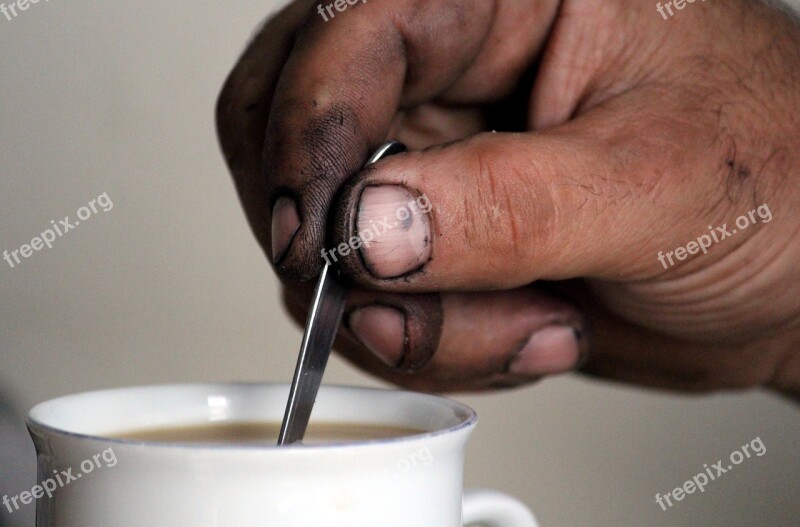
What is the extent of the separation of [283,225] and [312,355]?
0.22ft

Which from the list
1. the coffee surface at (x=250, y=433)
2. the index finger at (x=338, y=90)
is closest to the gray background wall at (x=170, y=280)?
the index finger at (x=338, y=90)

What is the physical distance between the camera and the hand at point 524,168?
411mm

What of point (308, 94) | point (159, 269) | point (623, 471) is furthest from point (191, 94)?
point (623, 471)

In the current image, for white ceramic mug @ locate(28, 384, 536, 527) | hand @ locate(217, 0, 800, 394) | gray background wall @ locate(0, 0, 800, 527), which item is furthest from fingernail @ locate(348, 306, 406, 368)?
gray background wall @ locate(0, 0, 800, 527)

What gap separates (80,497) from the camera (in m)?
0.29

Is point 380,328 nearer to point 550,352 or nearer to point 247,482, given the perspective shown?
point 550,352

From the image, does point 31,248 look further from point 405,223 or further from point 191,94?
point 405,223

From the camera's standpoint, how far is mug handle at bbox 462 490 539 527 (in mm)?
365

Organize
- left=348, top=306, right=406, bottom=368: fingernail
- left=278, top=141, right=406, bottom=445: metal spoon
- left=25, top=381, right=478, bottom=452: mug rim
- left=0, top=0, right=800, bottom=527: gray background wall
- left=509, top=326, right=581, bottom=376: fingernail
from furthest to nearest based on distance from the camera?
left=0, top=0, right=800, bottom=527: gray background wall, left=509, top=326, right=581, bottom=376: fingernail, left=348, top=306, right=406, bottom=368: fingernail, left=278, top=141, right=406, bottom=445: metal spoon, left=25, top=381, right=478, bottom=452: mug rim

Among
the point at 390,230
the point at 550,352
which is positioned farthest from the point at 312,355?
the point at 550,352

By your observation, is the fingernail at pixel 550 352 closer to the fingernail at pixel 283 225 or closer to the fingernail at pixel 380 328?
the fingernail at pixel 380 328

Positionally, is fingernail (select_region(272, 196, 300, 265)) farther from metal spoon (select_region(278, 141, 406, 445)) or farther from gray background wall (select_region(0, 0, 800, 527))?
gray background wall (select_region(0, 0, 800, 527))

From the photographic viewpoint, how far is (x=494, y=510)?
14.8 inches

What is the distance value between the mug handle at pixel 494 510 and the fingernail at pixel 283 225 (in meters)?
0.13
